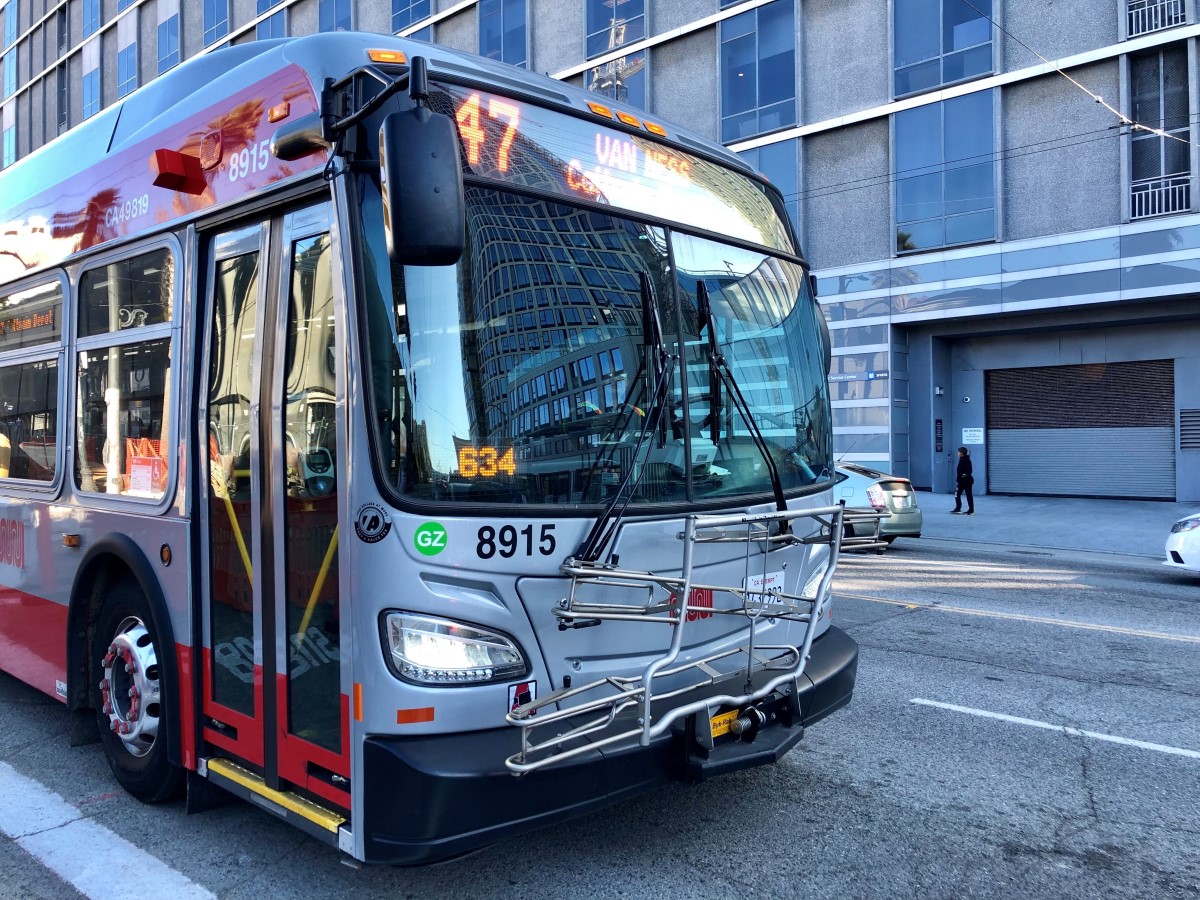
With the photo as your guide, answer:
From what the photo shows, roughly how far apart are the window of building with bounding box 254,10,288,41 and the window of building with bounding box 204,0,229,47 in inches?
76.8

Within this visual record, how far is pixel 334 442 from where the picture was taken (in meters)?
3.47

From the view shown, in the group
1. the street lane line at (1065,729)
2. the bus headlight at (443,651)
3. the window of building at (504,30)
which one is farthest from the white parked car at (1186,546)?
the window of building at (504,30)

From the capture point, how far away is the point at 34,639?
5605 millimetres

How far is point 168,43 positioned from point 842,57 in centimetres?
3137

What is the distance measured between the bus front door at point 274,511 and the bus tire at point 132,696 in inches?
18.4

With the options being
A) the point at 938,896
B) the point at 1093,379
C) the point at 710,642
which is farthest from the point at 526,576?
the point at 1093,379

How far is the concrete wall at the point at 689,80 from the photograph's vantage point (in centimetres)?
2780

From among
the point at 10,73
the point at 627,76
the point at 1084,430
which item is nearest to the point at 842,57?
the point at 627,76

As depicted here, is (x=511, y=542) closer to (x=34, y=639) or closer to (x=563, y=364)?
(x=563, y=364)

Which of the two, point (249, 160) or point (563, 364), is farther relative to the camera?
point (249, 160)

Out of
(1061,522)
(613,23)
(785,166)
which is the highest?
(613,23)

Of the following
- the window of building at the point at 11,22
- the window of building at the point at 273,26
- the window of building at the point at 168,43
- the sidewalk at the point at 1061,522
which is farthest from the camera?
the window of building at the point at 11,22

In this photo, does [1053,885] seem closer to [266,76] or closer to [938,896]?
[938,896]

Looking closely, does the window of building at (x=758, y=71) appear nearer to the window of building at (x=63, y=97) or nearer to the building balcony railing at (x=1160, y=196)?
the building balcony railing at (x=1160, y=196)
